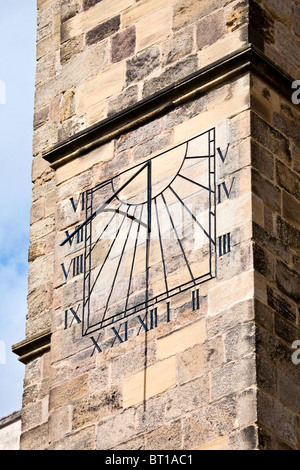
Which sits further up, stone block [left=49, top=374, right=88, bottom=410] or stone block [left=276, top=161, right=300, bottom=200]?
stone block [left=276, top=161, right=300, bottom=200]

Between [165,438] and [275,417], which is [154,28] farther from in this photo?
[275,417]

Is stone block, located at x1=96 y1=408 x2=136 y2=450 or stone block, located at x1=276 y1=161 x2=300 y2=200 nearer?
stone block, located at x1=96 y1=408 x2=136 y2=450

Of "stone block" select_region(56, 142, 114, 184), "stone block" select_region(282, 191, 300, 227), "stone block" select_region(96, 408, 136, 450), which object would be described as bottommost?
"stone block" select_region(96, 408, 136, 450)

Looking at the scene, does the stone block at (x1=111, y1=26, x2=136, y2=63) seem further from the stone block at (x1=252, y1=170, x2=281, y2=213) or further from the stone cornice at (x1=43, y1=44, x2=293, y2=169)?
the stone block at (x1=252, y1=170, x2=281, y2=213)

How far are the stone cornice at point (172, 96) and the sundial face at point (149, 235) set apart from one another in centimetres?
34

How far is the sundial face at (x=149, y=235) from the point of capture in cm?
980

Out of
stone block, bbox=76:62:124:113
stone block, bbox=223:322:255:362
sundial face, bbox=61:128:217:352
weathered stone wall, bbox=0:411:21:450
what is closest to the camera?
stone block, bbox=223:322:255:362

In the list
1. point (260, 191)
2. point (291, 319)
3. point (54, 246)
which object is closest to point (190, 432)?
point (291, 319)

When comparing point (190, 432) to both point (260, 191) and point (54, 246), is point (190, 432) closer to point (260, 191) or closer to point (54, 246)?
point (260, 191)

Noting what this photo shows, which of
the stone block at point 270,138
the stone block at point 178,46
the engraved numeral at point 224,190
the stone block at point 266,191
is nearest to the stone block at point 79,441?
the engraved numeral at point 224,190

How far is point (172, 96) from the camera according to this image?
10.5m

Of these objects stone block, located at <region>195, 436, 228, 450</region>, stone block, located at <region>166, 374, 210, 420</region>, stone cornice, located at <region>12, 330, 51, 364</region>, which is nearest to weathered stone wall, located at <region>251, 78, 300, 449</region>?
stone block, located at <region>195, 436, 228, 450</region>

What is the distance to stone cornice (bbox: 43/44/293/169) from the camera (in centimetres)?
1022

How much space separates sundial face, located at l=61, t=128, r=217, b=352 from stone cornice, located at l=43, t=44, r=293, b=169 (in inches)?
13.6
